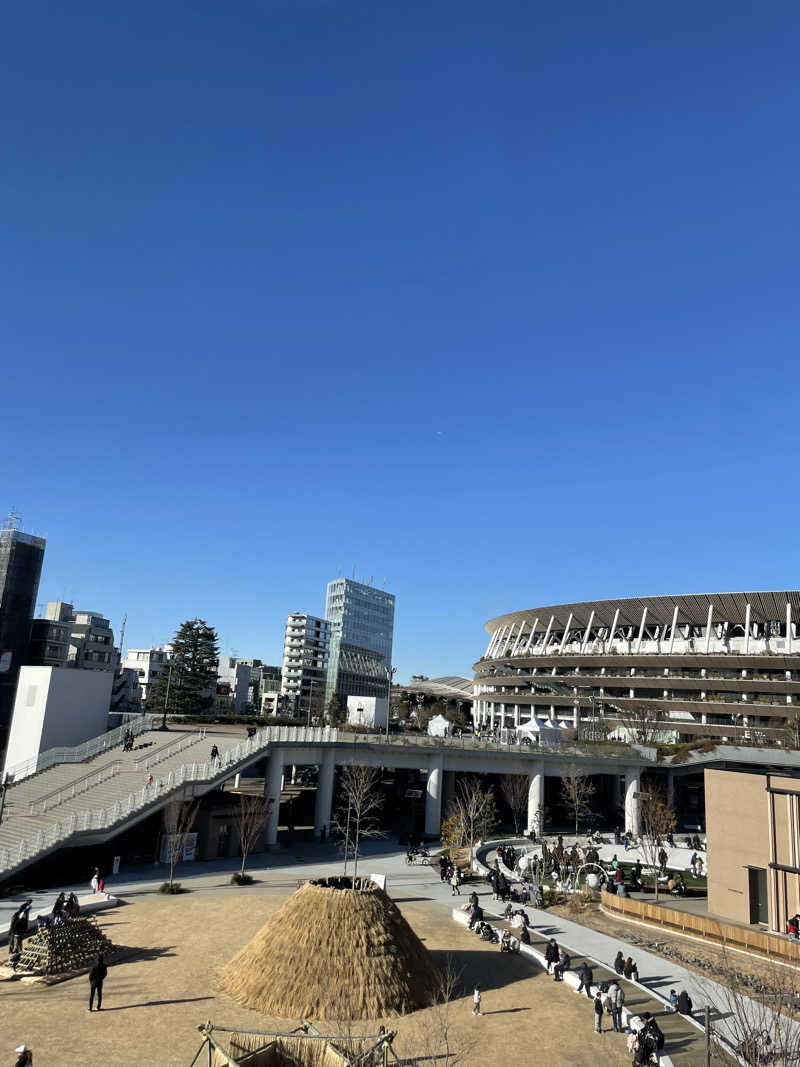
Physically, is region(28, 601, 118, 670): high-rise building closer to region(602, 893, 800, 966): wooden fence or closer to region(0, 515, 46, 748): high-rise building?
region(0, 515, 46, 748): high-rise building

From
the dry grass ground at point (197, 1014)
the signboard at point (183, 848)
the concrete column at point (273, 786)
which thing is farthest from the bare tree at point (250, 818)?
the dry grass ground at point (197, 1014)

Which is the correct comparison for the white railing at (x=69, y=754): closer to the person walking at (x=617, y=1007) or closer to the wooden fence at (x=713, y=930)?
the wooden fence at (x=713, y=930)

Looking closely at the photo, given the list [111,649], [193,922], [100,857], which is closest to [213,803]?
[100,857]

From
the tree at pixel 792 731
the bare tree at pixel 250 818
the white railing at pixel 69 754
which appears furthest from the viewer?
the tree at pixel 792 731

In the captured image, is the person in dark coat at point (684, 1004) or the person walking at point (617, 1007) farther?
the person in dark coat at point (684, 1004)

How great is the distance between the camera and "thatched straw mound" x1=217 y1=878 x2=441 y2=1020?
19641 millimetres

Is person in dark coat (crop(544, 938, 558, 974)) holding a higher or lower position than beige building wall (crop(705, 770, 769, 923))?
lower

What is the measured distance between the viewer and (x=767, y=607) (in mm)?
90312

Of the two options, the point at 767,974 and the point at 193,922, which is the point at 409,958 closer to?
the point at 193,922

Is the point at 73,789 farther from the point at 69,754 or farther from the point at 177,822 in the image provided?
the point at 177,822

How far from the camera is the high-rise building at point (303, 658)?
525 ft

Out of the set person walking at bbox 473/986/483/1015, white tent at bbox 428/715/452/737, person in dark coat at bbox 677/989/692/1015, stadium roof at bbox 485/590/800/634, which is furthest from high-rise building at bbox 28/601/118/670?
person in dark coat at bbox 677/989/692/1015

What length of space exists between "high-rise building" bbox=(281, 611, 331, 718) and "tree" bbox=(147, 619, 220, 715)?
79399 mm

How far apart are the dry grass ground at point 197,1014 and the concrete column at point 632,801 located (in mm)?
34934
